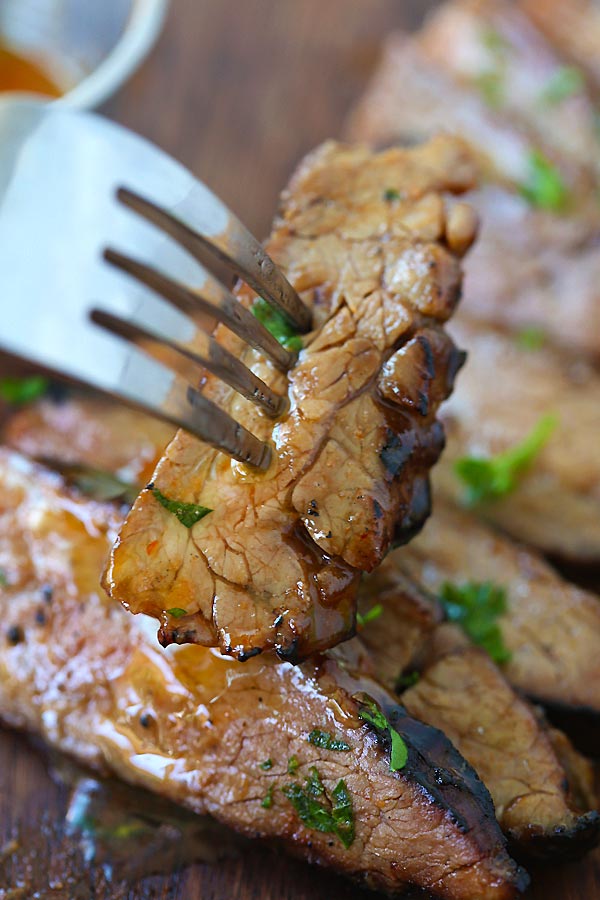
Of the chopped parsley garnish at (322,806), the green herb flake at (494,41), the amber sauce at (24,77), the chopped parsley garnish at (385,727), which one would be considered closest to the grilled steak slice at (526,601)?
the chopped parsley garnish at (385,727)

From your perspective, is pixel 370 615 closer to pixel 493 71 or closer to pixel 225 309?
pixel 225 309

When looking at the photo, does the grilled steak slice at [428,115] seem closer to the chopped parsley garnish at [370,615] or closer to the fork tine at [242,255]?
the fork tine at [242,255]

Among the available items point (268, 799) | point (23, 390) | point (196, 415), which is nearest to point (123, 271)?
point (196, 415)

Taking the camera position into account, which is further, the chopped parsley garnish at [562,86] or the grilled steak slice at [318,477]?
the chopped parsley garnish at [562,86]

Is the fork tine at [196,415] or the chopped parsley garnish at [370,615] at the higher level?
the fork tine at [196,415]

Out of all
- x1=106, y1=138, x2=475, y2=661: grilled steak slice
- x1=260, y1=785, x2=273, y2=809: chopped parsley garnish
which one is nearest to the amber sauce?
A: x1=106, y1=138, x2=475, y2=661: grilled steak slice

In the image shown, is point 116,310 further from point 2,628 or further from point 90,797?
point 90,797

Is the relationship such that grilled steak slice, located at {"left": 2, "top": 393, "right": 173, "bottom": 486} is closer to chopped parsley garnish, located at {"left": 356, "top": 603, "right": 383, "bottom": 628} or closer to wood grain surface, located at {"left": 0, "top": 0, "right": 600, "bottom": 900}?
chopped parsley garnish, located at {"left": 356, "top": 603, "right": 383, "bottom": 628}
